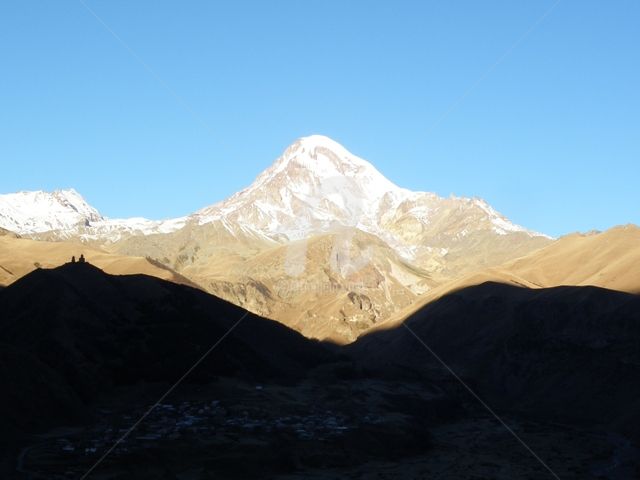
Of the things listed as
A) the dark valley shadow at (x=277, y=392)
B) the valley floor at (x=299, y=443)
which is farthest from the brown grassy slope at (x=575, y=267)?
the valley floor at (x=299, y=443)

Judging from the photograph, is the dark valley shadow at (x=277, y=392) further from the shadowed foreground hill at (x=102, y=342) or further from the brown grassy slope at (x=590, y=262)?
the brown grassy slope at (x=590, y=262)

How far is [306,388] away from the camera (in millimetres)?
69688

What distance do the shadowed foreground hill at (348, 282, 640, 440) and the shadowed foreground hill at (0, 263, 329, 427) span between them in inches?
A: 782

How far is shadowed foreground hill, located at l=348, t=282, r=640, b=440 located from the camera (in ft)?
231

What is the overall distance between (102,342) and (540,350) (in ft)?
143

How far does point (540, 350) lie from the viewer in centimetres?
8262

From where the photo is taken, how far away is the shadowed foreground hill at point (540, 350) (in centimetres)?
7031

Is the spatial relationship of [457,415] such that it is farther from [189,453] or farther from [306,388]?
[189,453]

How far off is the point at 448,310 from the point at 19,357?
65.8 m

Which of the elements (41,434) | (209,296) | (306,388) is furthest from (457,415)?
(41,434)

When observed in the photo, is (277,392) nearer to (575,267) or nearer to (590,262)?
(590,262)

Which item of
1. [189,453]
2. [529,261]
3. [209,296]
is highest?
[529,261]

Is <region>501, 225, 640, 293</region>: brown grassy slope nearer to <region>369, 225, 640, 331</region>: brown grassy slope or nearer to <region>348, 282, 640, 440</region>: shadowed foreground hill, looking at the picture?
<region>369, 225, 640, 331</region>: brown grassy slope

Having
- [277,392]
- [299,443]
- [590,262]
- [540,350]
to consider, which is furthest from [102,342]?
[590,262]
